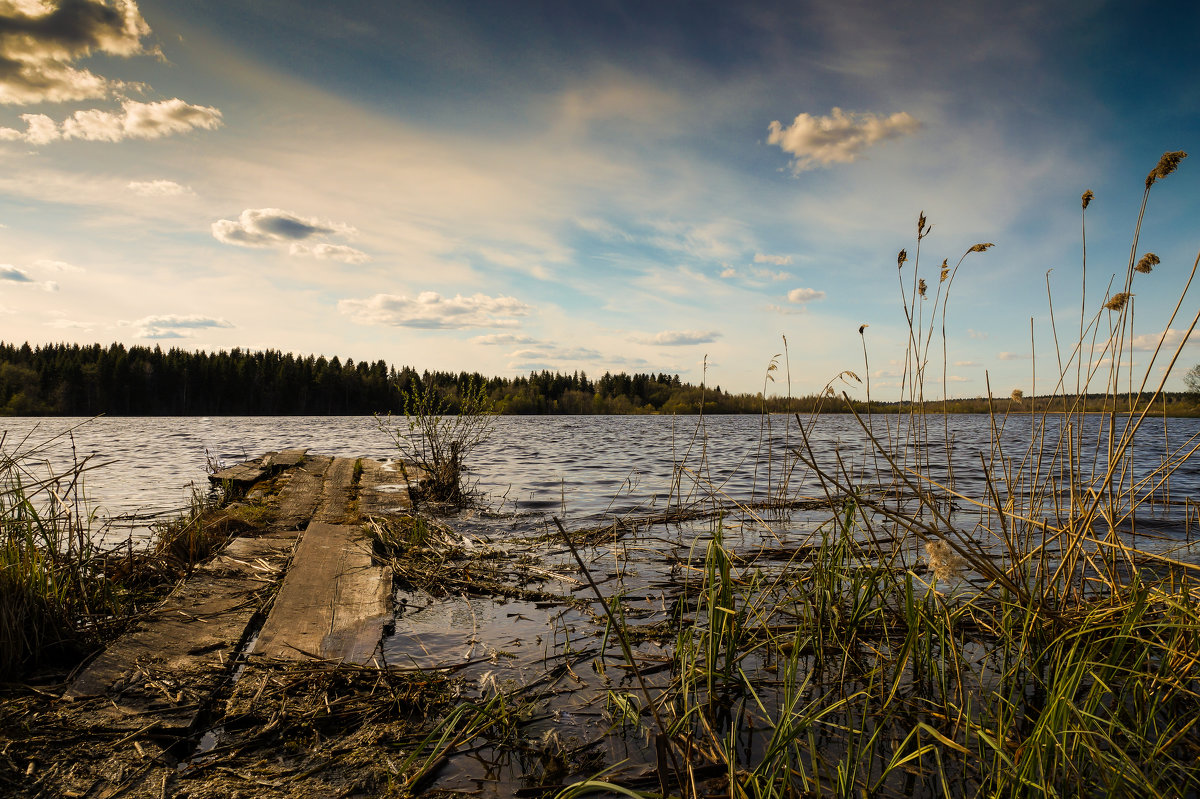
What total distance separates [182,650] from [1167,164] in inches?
215

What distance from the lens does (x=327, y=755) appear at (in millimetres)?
2492

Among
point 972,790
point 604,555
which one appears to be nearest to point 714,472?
point 604,555

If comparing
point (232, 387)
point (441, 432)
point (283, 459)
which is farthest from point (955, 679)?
point (232, 387)

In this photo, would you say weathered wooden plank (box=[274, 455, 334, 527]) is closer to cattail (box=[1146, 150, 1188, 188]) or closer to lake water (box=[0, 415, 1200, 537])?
lake water (box=[0, 415, 1200, 537])

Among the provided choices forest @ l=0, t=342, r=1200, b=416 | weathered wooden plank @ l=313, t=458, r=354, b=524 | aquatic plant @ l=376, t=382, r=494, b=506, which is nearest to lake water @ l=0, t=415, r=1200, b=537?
aquatic plant @ l=376, t=382, r=494, b=506

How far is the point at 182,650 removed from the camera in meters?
3.31

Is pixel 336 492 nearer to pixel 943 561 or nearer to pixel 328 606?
pixel 328 606

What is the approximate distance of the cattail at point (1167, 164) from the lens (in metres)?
2.45

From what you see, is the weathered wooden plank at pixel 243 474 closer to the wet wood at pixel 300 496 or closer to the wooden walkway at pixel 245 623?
the wet wood at pixel 300 496

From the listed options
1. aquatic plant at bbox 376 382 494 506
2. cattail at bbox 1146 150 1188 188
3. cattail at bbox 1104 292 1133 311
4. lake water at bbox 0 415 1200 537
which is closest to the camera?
cattail at bbox 1146 150 1188 188

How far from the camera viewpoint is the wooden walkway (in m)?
2.85

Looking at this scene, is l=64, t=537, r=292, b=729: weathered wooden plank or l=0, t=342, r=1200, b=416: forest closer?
l=64, t=537, r=292, b=729: weathered wooden plank

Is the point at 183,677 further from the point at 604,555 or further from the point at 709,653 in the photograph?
the point at 604,555

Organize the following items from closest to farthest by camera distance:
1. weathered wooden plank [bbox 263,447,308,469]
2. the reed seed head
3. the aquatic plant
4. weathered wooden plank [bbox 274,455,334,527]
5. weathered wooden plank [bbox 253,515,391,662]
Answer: the reed seed head, weathered wooden plank [bbox 253,515,391,662], weathered wooden plank [bbox 274,455,334,527], the aquatic plant, weathered wooden plank [bbox 263,447,308,469]
